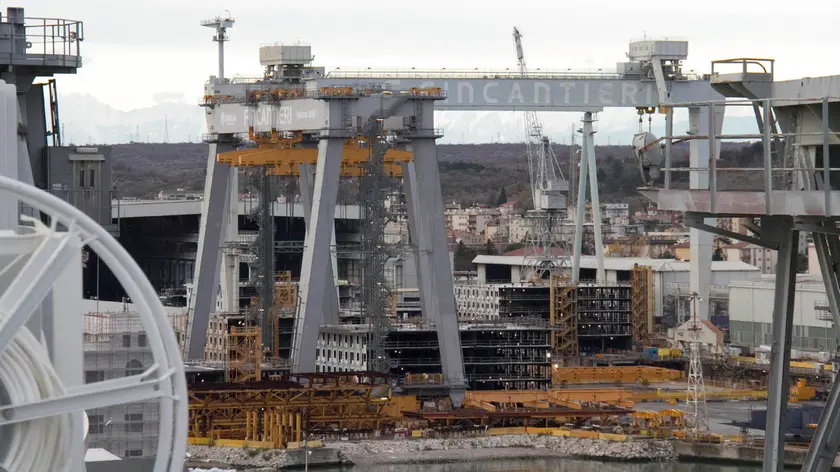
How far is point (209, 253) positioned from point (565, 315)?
19.3 metres

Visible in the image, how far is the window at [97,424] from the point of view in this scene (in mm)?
31020

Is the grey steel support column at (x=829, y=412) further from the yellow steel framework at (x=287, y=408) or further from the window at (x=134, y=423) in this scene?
the yellow steel framework at (x=287, y=408)

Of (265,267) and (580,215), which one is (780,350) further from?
(580,215)

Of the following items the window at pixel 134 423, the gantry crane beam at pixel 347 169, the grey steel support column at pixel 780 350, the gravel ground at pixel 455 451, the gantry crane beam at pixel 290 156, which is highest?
the gantry crane beam at pixel 290 156

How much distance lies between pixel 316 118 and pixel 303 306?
211 inches

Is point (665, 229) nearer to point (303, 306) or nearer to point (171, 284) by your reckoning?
point (171, 284)

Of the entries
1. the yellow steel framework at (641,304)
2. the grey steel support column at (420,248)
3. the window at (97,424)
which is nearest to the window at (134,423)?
the window at (97,424)

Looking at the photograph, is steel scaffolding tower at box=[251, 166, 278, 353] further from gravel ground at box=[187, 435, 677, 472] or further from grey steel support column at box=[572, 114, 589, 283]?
grey steel support column at box=[572, 114, 589, 283]

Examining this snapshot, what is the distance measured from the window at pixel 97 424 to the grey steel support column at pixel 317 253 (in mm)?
20247

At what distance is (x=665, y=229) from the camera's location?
165 m

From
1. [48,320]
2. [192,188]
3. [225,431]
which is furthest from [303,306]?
[192,188]

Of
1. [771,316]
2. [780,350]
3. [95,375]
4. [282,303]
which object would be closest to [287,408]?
[282,303]

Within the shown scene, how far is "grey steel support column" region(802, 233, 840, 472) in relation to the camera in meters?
10.0

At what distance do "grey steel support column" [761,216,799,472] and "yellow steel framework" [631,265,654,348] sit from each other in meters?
65.5
